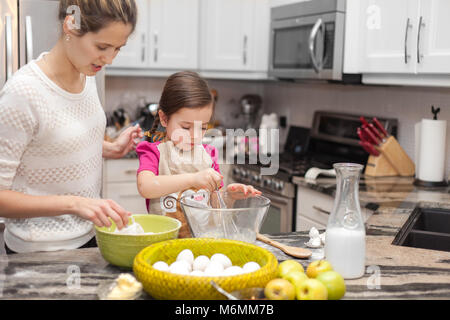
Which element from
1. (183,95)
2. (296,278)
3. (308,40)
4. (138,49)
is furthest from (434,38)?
(138,49)

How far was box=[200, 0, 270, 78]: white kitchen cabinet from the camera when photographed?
3.45 m

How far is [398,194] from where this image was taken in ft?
7.51

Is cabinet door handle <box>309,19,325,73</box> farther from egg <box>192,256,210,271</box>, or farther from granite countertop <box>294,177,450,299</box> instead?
egg <box>192,256,210,271</box>

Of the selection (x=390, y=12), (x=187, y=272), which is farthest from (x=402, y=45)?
(x=187, y=272)

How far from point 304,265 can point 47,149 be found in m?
0.74

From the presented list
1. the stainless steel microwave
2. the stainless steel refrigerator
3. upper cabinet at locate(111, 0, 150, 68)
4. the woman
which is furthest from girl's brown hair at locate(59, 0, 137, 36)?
upper cabinet at locate(111, 0, 150, 68)

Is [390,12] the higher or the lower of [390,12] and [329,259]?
the higher

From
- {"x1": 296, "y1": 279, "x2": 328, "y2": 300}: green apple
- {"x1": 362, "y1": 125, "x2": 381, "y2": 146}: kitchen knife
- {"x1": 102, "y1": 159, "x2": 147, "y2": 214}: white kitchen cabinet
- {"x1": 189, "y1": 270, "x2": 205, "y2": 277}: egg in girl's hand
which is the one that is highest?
{"x1": 362, "y1": 125, "x2": 381, "y2": 146}: kitchen knife

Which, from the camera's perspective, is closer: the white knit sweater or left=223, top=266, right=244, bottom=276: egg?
left=223, top=266, right=244, bottom=276: egg

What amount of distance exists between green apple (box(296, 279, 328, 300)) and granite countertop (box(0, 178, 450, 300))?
93 mm

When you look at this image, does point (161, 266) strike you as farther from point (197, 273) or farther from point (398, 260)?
point (398, 260)

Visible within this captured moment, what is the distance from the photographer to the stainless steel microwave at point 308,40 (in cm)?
272
